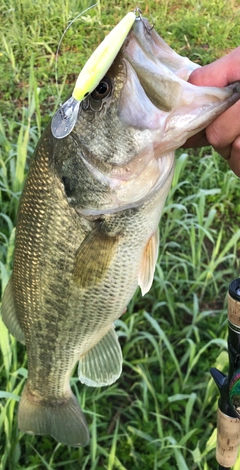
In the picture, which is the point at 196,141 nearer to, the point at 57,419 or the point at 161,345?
the point at 57,419

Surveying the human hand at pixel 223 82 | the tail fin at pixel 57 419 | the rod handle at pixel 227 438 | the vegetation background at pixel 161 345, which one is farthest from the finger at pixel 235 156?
the tail fin at pixel 57 419

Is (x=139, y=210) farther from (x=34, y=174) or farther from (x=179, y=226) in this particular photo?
(x=179, y=226)

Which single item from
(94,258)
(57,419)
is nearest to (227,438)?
(57,419)

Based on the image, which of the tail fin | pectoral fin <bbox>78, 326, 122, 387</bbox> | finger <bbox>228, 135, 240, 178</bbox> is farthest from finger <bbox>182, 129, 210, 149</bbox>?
the tail fin

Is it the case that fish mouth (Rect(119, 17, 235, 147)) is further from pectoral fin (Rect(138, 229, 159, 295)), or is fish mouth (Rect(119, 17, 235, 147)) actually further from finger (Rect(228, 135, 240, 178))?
pectoral fin (Rect(138, 229, 159, 295))

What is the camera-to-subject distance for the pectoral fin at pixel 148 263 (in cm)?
121

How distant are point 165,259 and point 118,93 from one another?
1665 millimetres

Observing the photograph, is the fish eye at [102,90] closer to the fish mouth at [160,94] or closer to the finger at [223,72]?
the fish mouth at [160,94]

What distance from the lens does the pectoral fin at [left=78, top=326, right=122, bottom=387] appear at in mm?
1419

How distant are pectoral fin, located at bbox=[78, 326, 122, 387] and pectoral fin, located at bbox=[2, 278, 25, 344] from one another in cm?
21

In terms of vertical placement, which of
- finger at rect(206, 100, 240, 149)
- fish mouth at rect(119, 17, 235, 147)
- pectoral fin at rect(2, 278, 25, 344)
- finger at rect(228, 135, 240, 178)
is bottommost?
pectoral fin at rect(2, 278, 25, 344)

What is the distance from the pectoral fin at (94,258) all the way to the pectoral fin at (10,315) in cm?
31

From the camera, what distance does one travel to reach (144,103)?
101 cm

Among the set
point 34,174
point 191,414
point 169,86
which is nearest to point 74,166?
point 34,174
